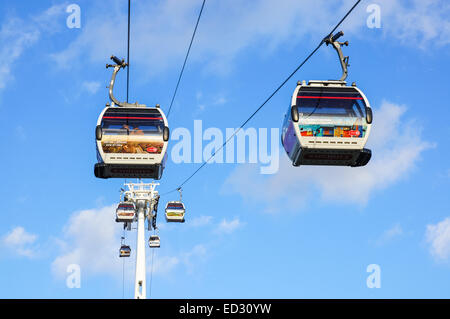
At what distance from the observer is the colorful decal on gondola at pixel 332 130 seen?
48.8ft

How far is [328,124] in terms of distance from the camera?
15148mm

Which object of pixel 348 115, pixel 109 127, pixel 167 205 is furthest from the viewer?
pixel 167 205

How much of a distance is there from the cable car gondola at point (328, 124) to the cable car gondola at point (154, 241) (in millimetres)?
33937

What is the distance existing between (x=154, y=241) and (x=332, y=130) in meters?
35.0

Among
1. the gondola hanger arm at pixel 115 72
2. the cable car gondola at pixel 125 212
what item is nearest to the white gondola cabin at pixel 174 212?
the cable car gondola at pixel 125 212

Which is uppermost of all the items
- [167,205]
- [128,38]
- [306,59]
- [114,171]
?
[167,205]

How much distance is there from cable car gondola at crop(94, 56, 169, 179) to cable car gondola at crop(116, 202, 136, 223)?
26.5m

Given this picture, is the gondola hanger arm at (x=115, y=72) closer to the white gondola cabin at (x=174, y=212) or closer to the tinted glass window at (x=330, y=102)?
the tinted glass window at (x=330, y=102)

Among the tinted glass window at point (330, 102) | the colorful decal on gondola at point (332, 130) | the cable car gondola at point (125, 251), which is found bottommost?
the colorful decal on gondola at point (332, 130)

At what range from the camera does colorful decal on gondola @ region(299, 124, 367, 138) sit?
14.9m
